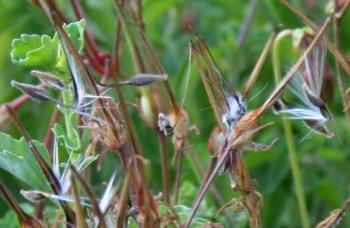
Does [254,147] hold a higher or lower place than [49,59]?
lower

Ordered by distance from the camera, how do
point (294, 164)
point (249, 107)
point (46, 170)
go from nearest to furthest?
point (46, 170) → point (294, 164) → point (249, 107)

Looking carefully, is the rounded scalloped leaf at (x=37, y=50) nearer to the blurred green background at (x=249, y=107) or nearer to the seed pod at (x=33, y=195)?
the seed pod at (x=33, y=195)

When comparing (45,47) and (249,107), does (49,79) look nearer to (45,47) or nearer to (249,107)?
(45,47)

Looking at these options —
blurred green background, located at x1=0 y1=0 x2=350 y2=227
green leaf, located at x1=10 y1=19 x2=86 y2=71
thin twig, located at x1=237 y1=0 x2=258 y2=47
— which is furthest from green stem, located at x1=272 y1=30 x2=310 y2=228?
thin twig, located at x1=237 y1=0 x2=258 y2=47

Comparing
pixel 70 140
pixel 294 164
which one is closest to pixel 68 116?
pixel 70 140

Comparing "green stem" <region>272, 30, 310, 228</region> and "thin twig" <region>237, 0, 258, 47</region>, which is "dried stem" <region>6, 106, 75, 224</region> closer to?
"green stem" <region>272, 30, 310, 228</region>

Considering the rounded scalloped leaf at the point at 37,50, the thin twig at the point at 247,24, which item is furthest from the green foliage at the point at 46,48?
the thin twig at the point at 247,24

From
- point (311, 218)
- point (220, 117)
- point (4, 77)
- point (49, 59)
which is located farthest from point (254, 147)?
point (4, 77)

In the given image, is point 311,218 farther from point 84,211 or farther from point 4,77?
point 84,211
